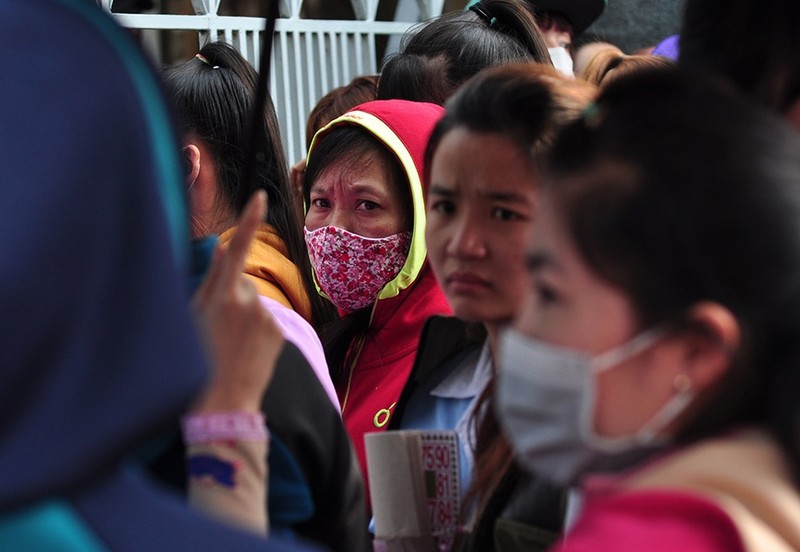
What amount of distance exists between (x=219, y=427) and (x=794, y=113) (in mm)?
870

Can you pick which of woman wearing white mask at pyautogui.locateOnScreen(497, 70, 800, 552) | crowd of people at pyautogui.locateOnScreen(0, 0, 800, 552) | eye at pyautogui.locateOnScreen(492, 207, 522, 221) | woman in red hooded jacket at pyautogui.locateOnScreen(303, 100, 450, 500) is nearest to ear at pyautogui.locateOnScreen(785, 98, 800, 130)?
crowd of people at pyautogui.locateOnScreen(0, 0, 800, 552)

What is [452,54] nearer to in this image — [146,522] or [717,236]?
[717,236]

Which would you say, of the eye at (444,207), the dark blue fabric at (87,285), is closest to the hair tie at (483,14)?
the eye at (444,207)

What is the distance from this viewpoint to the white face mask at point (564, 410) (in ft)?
4.13

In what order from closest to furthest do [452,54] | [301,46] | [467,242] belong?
[467,242]
[452,54]
[301,46]

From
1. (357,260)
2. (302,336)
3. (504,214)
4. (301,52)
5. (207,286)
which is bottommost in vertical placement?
(301,52)

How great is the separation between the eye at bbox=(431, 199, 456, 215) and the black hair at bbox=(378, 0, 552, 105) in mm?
1695

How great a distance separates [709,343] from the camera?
1224 mm

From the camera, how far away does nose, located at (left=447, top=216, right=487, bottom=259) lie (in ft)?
6.73

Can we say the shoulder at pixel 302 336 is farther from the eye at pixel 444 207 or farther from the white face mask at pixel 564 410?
the white face mask at pixel 564 410

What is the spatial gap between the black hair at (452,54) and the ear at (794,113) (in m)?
2.20

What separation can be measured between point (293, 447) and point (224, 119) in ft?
6.78

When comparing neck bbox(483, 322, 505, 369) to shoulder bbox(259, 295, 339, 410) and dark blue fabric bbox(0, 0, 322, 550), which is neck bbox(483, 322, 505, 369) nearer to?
shoulder bbox(259, 295, 339, 410)

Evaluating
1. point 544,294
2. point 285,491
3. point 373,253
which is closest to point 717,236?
point 544,294
